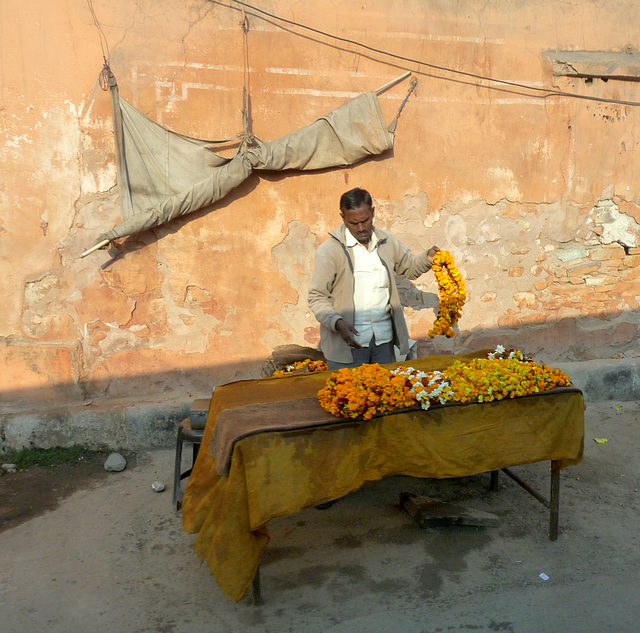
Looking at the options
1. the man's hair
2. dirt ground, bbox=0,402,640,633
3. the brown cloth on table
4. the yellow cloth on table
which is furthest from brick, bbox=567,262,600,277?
the brown cloth on table

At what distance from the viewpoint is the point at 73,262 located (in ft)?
17.5

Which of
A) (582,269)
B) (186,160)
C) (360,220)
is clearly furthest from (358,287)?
(582,269)

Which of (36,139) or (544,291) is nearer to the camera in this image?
(36,139)

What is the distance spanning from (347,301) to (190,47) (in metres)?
2.75

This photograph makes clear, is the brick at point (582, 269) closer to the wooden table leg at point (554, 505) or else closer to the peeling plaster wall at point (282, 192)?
the peeling plaster wall at point (282, 192)

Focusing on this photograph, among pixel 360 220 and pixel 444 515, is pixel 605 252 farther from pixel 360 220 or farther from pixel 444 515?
pixel 444 515

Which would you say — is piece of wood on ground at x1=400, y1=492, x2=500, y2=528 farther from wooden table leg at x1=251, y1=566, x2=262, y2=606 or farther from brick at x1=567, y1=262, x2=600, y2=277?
brick at x1=567, y1=262, x2=600, y2=277

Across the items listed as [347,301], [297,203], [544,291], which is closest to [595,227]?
[544,291]

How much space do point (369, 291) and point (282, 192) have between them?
1.81 meters

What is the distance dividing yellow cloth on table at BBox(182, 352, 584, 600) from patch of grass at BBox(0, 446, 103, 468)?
6.97 feet

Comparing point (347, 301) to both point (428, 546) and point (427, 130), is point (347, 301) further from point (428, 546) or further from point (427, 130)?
point (427, 130)

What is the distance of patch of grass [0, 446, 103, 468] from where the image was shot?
17.0 feet

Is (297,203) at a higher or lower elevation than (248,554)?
higher

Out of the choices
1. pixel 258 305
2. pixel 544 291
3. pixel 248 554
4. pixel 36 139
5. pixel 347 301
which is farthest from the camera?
pixel 544 291
